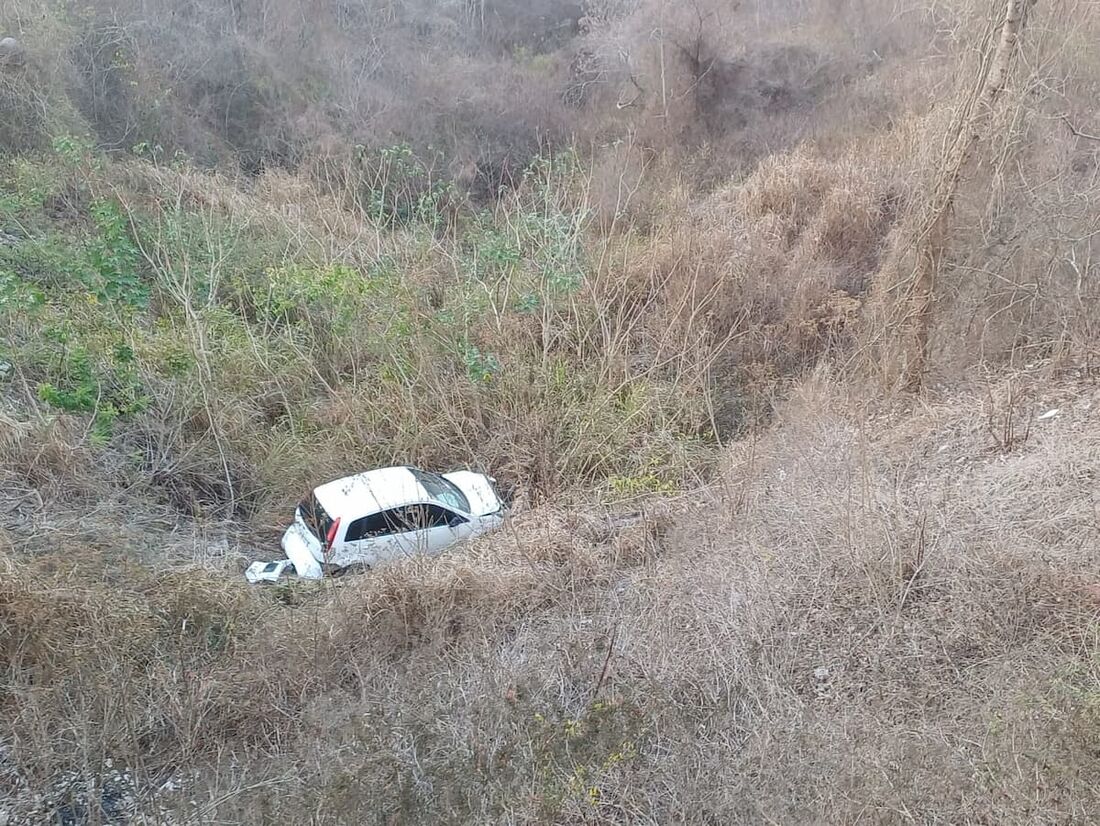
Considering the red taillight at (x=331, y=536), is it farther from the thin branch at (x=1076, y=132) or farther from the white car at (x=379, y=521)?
the thin branch at (x=1076, y=132)

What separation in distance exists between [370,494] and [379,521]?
10.0 inches

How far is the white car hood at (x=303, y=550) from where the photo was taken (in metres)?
6.12

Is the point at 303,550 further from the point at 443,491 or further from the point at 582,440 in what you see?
the point at 582,440

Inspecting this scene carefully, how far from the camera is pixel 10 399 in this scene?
22.4 ft

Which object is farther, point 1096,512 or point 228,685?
point 1096,512

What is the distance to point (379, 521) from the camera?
6.31 metres

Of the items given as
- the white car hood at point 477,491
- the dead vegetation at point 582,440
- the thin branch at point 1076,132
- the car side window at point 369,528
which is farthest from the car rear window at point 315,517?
the thin branch at point 1076,132

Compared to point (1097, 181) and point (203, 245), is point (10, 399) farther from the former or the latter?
point (1097, 181)

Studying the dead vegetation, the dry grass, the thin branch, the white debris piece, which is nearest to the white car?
the white debris piece

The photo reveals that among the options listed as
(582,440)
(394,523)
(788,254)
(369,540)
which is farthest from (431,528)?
(788,254)

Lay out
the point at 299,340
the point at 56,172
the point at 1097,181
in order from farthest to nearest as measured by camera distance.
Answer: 1. the point at 56,172
2. the point at 299,340
3. the point at 1097,181

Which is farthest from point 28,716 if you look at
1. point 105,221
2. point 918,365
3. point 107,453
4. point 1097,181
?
point 1097,181

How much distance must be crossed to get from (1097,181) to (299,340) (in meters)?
9.03

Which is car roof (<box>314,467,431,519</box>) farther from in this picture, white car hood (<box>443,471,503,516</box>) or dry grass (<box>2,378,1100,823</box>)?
dry grass (<box>2,378,1100,823</box>)
